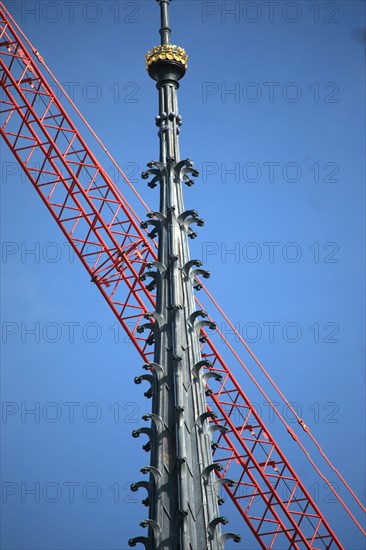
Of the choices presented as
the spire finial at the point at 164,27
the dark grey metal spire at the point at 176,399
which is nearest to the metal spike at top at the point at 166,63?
the spire finial at the point at 164,27

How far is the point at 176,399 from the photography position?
1572cm

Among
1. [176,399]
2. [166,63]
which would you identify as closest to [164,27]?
[166,63]

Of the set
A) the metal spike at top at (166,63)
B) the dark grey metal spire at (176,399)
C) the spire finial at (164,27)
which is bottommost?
the dark grey metal spire at (176,399)

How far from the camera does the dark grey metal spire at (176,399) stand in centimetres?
1497

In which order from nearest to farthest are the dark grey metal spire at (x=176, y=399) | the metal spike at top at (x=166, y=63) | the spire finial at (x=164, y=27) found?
1. the dark grey metal spire at (x=176, y=399)
2. the metal spike at top at (x=166, y=63)
3. the spire finial at (x=164, y=27)

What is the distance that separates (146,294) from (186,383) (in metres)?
46.9

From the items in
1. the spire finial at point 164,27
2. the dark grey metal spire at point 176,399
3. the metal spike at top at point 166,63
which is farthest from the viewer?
the spire finial at point 164,27

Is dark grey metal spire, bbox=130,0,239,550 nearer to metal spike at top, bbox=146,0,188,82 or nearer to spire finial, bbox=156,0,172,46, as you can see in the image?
metal spike at top, bbox=146,0,188,82

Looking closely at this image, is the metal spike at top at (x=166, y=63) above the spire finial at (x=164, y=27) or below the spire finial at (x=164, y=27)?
below

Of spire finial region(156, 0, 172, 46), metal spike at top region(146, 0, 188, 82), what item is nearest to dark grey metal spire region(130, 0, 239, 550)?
metal spike at top region(146, 0, 188, 82)

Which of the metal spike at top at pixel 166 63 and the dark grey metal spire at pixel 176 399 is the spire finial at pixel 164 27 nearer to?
the metal spike at top at pixel 166 63

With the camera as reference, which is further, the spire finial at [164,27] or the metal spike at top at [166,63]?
the spire finial at [164,27]

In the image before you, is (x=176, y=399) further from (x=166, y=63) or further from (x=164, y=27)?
(x=164, y=27)

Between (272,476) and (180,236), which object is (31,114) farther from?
(180,236)
